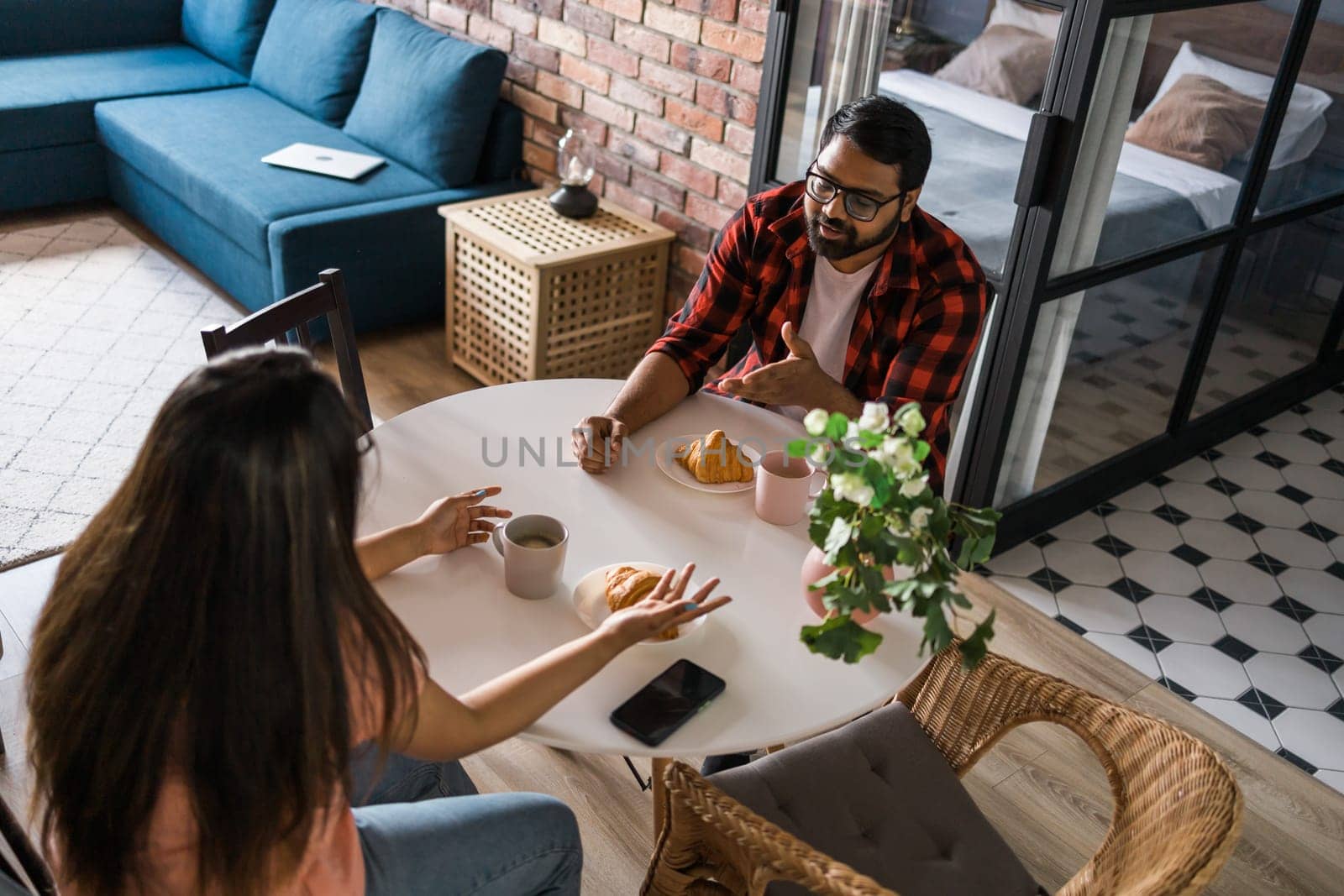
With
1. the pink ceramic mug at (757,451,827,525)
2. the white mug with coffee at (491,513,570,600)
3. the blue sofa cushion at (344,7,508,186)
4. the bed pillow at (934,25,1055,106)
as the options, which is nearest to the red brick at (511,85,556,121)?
the blue sofa cushion at (344,7,508,186)

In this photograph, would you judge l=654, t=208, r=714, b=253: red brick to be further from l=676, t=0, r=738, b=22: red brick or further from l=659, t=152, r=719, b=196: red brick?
l=676, t=0, r=738, b=22: red brick

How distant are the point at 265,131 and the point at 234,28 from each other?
84cm

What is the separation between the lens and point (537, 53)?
3625 mm

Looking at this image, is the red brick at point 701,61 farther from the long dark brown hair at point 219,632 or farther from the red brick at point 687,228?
the long dark brown hair at point 219,632

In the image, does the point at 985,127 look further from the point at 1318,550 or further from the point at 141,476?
the point at 141,476

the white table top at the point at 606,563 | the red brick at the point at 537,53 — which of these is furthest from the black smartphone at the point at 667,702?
the red brick at the point at 537,53

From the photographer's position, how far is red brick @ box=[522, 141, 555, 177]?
12.2ft

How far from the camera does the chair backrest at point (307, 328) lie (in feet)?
5.76

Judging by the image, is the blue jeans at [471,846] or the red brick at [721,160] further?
the red brick at [721,160]

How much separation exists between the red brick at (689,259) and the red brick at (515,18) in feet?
2.84

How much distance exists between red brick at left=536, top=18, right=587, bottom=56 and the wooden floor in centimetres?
214

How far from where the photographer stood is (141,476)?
0.92 metres

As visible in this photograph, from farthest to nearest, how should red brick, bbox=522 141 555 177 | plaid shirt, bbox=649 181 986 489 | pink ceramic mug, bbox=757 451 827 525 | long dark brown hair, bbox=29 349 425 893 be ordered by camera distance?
red brick, bbox=522 141 555 177
plaid shirt, bbox=649 181 986 489
pink ceramic mug, bbox=757 451 827 525
long dark brown hair, bbox=29 349 425 893

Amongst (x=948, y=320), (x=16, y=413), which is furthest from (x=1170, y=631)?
(x=16, y=413)
